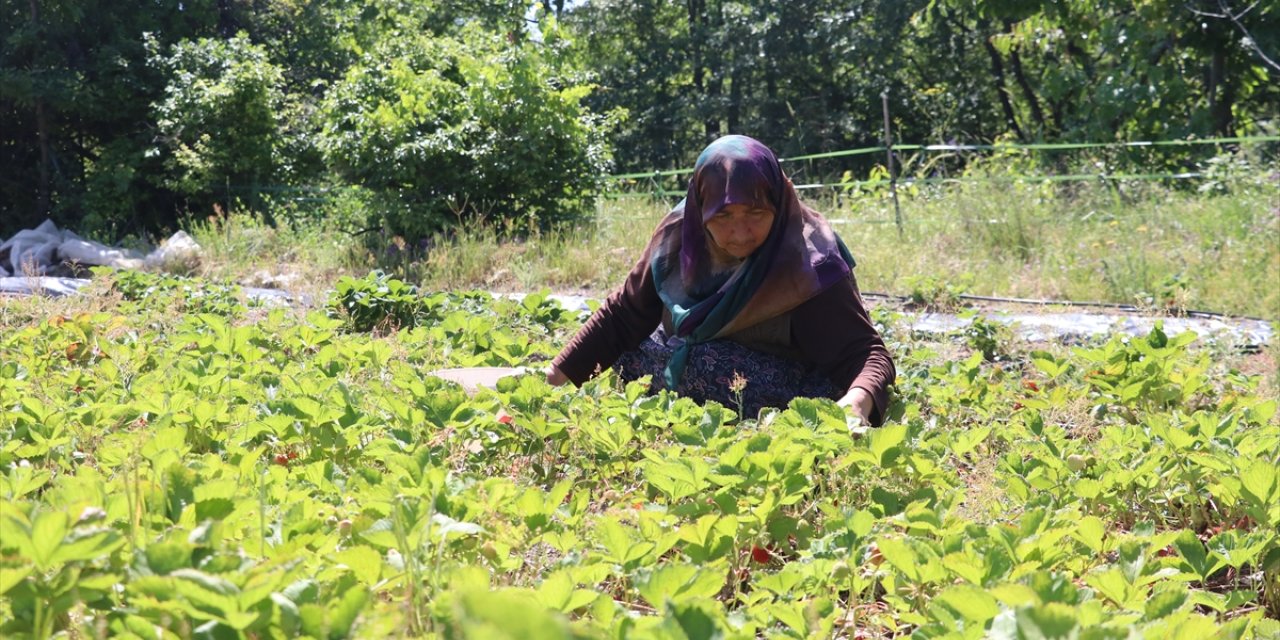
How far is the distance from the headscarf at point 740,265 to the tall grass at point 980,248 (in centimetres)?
324

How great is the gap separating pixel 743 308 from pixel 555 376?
65 centimetres

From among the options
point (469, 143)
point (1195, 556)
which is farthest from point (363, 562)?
point (469, 143)

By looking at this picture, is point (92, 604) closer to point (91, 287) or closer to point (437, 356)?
point (437, 356)

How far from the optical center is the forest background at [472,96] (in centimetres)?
1045

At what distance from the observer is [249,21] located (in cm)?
1739

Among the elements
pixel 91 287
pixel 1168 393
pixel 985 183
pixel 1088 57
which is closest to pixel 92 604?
pixel 1168 393

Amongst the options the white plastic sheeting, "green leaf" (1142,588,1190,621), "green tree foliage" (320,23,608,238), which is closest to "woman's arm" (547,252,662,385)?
"green leaf" (1142,588,1190,621)

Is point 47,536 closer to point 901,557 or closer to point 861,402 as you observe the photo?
point 901,557

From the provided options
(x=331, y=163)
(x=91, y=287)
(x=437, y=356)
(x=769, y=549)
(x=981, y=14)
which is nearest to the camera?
(x=769, y=549)

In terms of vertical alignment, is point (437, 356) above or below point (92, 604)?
below

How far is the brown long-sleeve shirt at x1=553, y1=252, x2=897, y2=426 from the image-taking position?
3.46 m

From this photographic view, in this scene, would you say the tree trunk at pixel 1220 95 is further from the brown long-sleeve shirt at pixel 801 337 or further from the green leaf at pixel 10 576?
the green leaf at pixel 10 576

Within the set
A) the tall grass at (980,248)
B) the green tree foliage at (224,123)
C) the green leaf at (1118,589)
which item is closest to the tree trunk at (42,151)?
the green tree foliage at (224,123)

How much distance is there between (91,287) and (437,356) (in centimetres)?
333
